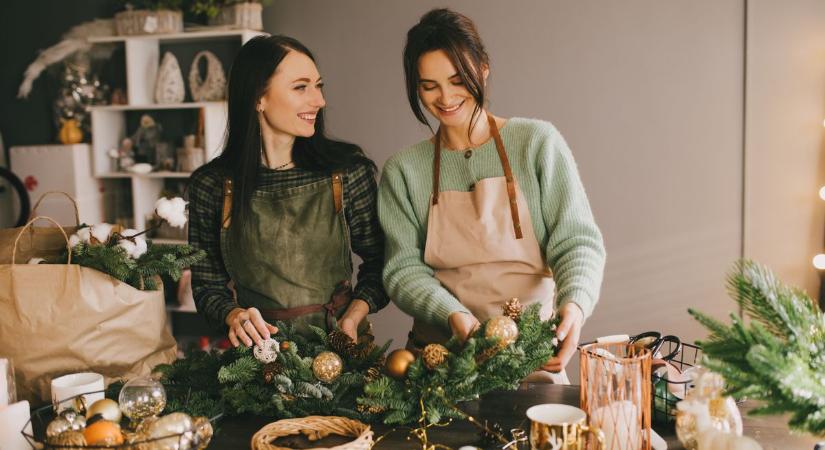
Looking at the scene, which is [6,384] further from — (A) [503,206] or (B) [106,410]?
(A) [503,206]

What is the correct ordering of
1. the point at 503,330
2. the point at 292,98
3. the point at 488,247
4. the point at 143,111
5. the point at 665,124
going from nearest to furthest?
the point at 503,330 → the point at 488,247 → the point at 292,98 → the point at 665,124 → the point at 143,111

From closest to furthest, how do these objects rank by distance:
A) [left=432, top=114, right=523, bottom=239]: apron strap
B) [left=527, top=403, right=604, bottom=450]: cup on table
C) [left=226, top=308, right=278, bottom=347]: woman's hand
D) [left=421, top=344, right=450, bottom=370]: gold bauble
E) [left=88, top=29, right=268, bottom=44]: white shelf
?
[left=527, top=403, right=604, bottom=450]: cup on table < [left=421, top=344, right=450, bottom=370]: gold bauble < [left=226, top=308, right=278, bottom=347]: woman's hand < [left=432, top=114, right=523, bottom=239]: apron strap < [left=88, top=29, right=268, bottom=44]: white shelf

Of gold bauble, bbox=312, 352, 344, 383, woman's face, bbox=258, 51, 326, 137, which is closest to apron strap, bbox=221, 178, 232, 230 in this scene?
woman's face, bbox=258, 51, 326, 137

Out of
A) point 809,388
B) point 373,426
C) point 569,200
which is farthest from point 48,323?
point 809,388

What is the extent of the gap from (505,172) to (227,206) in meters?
0.73

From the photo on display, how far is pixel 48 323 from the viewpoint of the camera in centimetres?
144

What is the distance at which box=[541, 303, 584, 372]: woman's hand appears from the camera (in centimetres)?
139

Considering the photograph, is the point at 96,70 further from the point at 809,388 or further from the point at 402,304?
the point at 809,388

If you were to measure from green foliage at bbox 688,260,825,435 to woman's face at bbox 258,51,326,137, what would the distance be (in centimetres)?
120

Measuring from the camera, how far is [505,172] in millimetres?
1752

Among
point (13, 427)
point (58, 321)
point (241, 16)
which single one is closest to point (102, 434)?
point (13, 427)

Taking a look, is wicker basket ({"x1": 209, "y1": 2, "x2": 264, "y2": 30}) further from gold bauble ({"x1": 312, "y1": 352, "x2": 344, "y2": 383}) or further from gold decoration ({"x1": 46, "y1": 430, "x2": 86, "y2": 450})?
gold decoration ({"x1": 46, "y1": 430, "x2": 86, "y2": 450})

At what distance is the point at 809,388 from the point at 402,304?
1000 mm

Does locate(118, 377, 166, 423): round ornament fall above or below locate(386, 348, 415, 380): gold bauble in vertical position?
below
